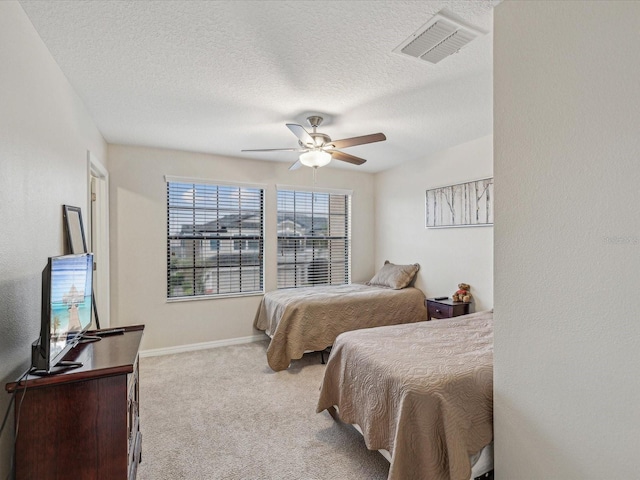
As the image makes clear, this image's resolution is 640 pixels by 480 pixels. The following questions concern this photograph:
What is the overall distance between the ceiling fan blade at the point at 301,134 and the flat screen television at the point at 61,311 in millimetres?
1685

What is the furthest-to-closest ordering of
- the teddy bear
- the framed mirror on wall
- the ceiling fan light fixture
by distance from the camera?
the teddy bear < the ceiling fan light fixture < the framed mirror on wall

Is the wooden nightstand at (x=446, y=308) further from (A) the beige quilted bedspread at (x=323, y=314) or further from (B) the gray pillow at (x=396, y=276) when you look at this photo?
(B) the gray pillow at (x=396, y=276)

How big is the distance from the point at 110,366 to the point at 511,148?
2.06 metres

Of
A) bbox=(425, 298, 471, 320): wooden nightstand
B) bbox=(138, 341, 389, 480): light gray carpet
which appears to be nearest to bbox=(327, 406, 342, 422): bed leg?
bbox=(138, 341, 389, 480): light gray carpet

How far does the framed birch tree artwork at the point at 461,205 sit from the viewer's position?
354 centimetres

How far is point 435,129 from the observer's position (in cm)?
335

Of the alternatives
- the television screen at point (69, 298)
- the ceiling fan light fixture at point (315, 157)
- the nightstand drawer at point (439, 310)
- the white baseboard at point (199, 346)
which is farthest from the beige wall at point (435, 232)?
the television screen at point (69, 298)

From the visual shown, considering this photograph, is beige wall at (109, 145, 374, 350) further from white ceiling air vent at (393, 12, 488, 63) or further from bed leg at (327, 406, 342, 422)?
white ceiling air vent at (393, 12, 488, 63)

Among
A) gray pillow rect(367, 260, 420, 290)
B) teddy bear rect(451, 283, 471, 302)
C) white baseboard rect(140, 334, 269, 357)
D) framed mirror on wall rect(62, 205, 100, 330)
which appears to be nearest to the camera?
framed mirror on wall rect(62, 205, 100, 330)

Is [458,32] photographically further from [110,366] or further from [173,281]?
[173,281]

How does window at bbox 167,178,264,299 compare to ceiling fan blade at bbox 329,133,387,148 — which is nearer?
ceiling fan blade at bbox 329,133,387,148

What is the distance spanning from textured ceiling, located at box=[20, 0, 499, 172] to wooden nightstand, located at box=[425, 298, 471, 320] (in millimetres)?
1900

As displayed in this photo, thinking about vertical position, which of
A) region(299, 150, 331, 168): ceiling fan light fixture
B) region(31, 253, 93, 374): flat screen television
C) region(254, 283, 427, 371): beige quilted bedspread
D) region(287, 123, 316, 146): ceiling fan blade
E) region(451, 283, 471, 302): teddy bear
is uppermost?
region(287, 123, 316, 146): ceiling fan blade

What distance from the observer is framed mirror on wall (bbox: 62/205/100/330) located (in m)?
2.11
